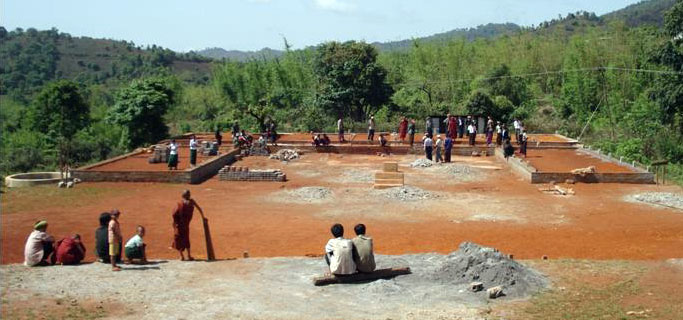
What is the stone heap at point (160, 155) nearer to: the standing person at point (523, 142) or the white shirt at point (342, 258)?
the standing person at point (523, 142)

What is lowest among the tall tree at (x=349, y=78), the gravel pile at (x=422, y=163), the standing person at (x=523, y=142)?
the gravel pile at (x=422, y=163)

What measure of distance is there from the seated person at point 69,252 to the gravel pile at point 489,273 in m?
5.65

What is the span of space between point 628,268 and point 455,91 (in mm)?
35244

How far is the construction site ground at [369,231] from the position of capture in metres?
9.09

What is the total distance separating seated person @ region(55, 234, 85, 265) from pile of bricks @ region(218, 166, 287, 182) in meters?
11.5

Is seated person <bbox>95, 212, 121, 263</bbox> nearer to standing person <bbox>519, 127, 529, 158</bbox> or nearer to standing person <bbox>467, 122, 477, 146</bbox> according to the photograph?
standing person <bbox>519, 127, 529, 158</bbox>

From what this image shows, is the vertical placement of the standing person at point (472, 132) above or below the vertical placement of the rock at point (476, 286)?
above

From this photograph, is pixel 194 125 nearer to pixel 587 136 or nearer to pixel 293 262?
pixel 587 136

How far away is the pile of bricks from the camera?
2245cm

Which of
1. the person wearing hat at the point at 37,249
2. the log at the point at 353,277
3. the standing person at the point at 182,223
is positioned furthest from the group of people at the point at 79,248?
the log at the point at 353,277

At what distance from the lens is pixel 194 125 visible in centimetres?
5025

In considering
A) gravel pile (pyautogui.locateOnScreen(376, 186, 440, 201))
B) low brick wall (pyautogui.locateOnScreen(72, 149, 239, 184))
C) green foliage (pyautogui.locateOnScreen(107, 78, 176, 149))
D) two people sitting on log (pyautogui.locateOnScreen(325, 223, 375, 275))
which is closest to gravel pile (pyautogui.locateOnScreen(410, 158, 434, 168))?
gravel pile (pyautogui.locateOnScreen(376, 186, 440, 201))

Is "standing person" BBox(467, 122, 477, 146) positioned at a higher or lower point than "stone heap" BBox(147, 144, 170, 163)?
higher

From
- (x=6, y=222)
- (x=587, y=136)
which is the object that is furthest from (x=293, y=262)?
(x=587, y=136)
